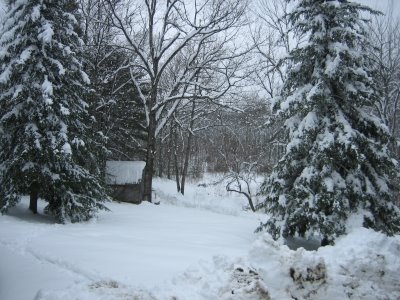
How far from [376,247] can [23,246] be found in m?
7.14

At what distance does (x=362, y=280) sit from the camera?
6004mm

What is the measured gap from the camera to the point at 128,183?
2109 cm

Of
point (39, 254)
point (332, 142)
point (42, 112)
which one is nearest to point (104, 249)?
point (39, 254)

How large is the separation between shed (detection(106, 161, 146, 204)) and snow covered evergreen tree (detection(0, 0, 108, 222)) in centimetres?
852

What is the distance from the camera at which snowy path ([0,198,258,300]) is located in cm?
637

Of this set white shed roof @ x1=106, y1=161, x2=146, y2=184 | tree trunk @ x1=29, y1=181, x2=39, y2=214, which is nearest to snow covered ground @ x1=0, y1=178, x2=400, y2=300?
tree trunk @ x1=29, y1=181, x2=39, y2=214

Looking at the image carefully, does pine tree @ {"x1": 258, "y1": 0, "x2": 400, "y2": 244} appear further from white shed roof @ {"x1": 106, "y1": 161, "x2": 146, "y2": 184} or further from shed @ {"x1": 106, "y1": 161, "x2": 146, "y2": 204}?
white shed roof @ {"x1": 106, "y1": 161, "x2": 146, "y2": 184}

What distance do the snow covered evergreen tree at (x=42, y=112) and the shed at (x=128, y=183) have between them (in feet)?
28.0

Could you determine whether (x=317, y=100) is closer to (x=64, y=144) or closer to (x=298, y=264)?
(x=298, y=264)

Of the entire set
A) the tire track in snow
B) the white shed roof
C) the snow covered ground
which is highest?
the white shed roof

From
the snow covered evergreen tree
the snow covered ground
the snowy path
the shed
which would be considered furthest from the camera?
the shed

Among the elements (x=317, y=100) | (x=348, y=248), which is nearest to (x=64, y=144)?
(x=317, y=100)

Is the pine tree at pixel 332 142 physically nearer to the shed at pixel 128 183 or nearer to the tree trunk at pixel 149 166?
the tree trunk at pixel 149 166

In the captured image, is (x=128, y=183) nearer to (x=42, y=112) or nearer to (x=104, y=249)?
(x=42, y=112)
